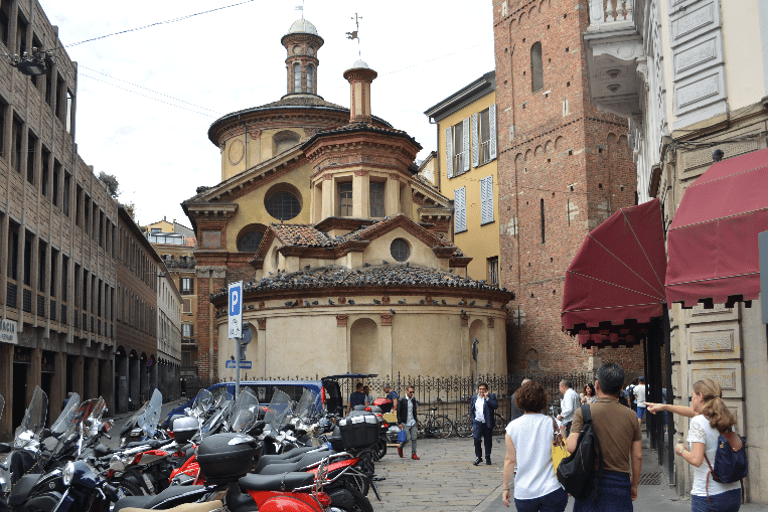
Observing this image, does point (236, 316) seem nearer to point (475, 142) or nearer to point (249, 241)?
point (249, 241)

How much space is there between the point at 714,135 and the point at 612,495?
6033 mm

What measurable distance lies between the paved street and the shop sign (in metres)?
9.58

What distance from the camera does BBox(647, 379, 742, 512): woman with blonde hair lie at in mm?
5527

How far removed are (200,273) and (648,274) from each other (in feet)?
88.7

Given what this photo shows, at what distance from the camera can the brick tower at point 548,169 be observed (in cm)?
2861

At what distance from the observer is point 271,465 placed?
7.55m

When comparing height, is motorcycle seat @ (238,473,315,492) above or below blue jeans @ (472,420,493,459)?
above

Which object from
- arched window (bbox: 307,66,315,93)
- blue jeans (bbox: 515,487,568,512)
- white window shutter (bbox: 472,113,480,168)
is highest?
arched window (bbox: 307,66,315,93)

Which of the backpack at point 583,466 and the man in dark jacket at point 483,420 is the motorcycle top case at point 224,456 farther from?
the man in dark jacket at point 483,420

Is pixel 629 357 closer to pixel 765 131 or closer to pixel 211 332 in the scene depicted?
pixel 211 332

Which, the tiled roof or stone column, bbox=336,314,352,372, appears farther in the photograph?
the tiled roof

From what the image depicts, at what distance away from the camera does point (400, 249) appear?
97.2 ft

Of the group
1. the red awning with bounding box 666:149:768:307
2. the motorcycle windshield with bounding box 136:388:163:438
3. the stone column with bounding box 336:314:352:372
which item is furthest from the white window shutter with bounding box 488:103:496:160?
the motorcycle windshield with bounding box 136:388:163:438

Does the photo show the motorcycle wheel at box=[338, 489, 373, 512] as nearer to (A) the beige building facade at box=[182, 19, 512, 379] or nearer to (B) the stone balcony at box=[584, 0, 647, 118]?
(B) the stone balcony at box=[584, 0, 647, 118]
